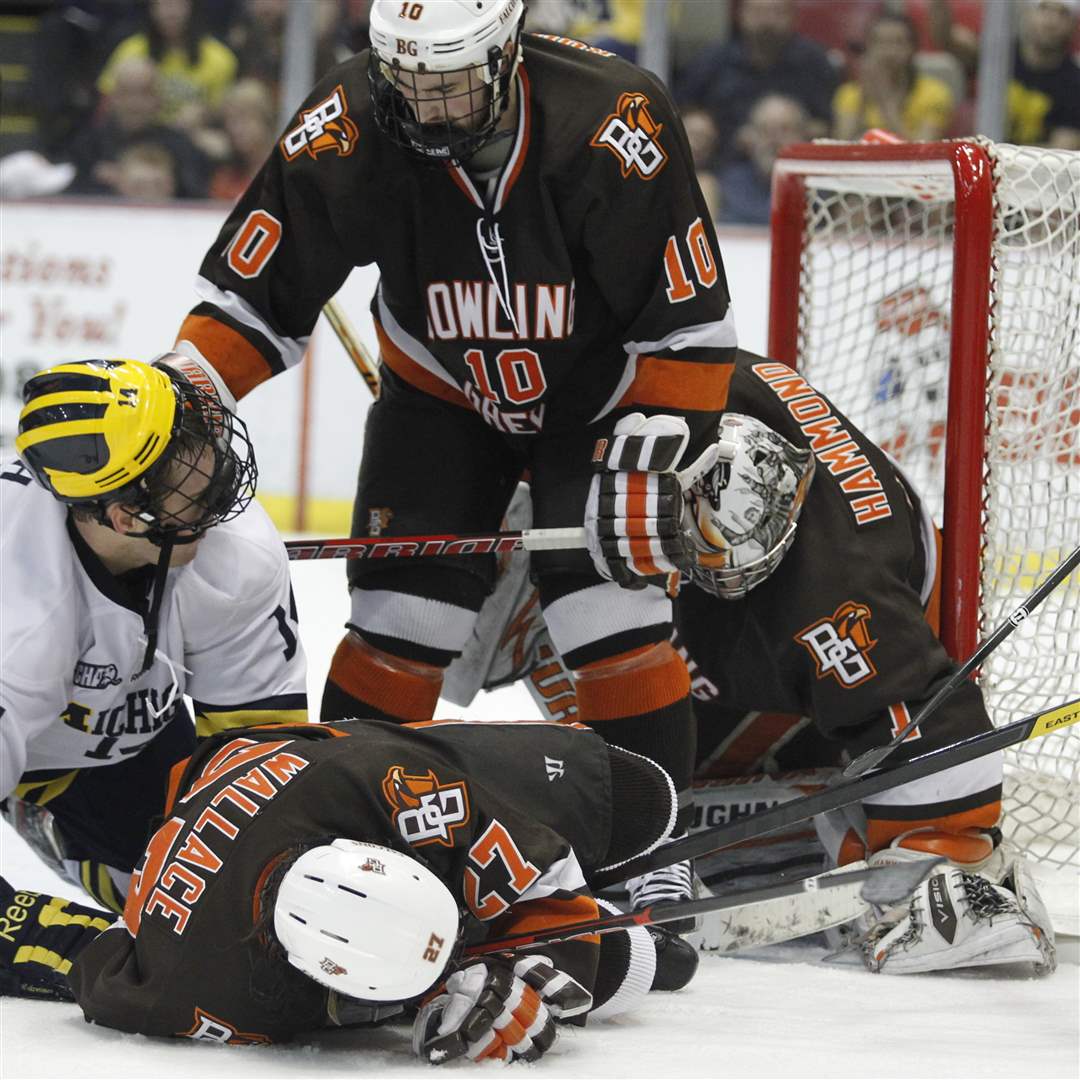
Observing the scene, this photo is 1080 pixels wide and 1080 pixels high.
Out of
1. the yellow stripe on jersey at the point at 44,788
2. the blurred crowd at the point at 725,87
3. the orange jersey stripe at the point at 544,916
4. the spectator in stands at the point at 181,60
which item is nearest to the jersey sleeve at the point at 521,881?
the orange jersey stripe at the point at 544,916

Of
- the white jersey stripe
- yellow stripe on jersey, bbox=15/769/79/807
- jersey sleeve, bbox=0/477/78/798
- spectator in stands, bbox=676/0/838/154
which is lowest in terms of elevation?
yellow stripe on jersey, bbox=15/769/79/807

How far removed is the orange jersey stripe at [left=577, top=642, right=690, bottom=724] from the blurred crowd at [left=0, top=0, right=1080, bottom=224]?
10.9ft

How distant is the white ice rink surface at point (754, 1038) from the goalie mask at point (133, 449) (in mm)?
515

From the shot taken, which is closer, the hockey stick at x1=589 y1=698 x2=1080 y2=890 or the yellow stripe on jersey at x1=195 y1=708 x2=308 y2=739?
the hockey stick at x1=589 y1=698 x2=1080 y2=890

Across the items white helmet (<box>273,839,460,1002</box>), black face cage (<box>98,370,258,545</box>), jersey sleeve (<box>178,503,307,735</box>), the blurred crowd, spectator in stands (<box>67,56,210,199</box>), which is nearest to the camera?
white helmet (<box>273,839,460,1002</box>)

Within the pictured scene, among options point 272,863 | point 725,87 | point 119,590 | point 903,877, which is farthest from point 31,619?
point 725,87

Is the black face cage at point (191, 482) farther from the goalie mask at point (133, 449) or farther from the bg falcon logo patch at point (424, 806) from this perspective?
the bg falcon logo patch at point (424, 806)

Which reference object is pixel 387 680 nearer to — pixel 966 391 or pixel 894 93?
pixel 966 391

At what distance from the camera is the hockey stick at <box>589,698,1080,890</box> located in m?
1.94

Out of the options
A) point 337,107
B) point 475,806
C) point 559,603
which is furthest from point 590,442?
point 475,806

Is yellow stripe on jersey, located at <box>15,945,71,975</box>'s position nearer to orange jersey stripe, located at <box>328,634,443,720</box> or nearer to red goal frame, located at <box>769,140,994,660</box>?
orange jersey stripe, located at <box>328,634,443,720</box>

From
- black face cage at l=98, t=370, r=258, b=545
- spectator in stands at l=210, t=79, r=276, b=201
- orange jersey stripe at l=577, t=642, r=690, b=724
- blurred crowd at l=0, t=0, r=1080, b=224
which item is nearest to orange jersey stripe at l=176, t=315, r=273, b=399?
black face cage at l=98, t=370, r=258, b=545

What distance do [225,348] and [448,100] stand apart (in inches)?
18.0

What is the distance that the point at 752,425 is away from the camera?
2.44m
